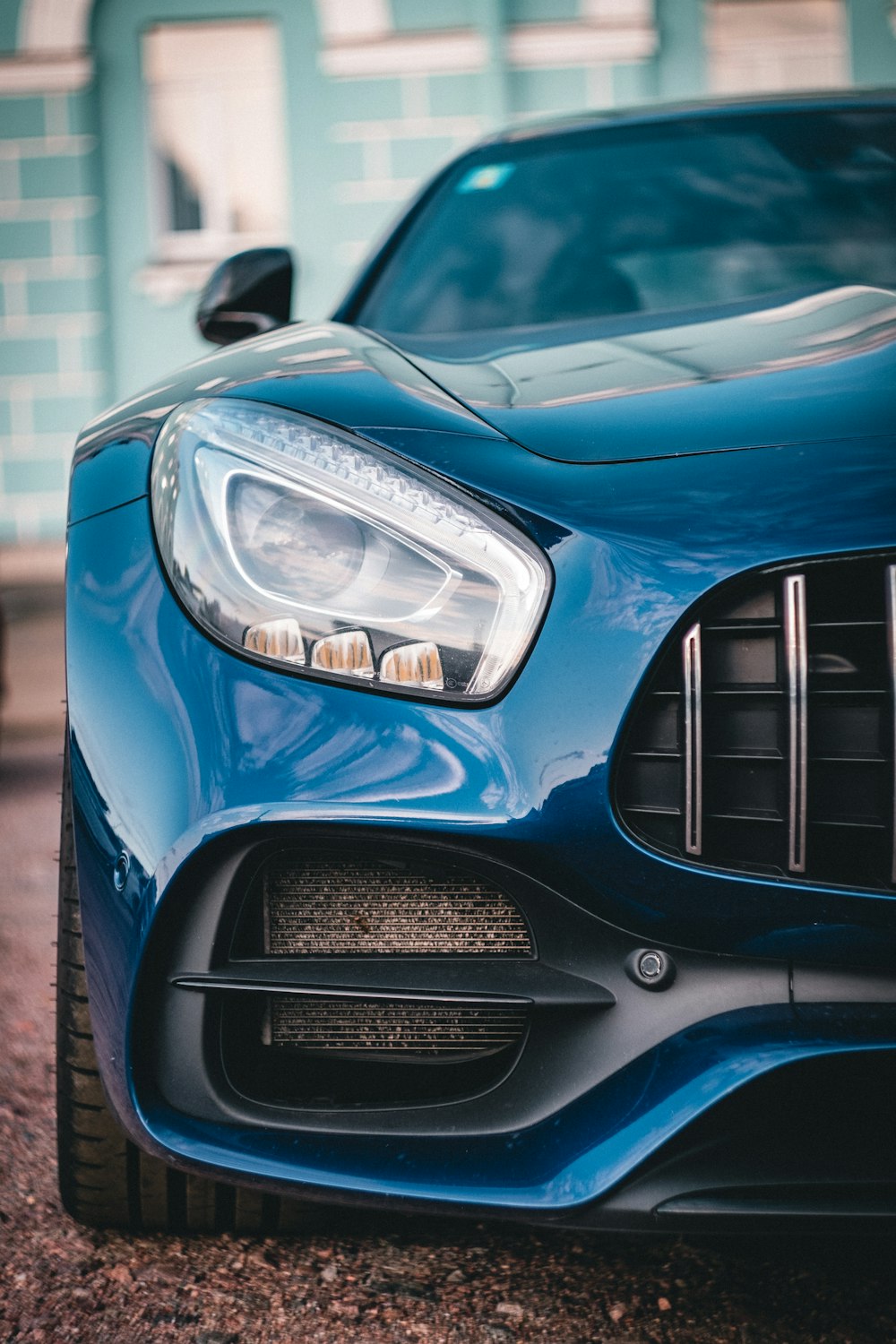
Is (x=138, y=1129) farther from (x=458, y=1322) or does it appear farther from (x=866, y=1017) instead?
(x=866, y=1017)

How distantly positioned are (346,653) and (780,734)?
381 mm

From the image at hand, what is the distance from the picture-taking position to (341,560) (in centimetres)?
113

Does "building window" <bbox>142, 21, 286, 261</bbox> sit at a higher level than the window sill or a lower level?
higher

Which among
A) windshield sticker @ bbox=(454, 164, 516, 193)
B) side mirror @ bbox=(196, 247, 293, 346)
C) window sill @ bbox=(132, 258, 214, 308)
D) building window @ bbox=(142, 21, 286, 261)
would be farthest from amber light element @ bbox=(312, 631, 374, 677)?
building window @ bbox=(142, 21, 286, 261)

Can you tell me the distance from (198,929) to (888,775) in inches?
24.0

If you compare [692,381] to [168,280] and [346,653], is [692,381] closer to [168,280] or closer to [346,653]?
[346,653]

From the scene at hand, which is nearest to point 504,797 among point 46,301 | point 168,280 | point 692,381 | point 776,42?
point 692,381

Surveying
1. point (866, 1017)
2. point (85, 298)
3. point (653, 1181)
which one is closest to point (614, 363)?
point (866, 1017)

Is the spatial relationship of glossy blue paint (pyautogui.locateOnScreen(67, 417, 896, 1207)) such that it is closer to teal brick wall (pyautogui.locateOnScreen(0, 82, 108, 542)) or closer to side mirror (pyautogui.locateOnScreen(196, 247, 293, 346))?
side mirror (pyautogui.locateOnScreen(196, 247, 293, 346))

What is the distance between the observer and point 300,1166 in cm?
108

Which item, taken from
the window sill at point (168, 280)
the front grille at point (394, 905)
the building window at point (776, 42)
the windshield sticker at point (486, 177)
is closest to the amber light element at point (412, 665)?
the front grille at point (394, 905)

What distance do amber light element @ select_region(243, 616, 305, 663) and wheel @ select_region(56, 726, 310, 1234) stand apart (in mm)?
263

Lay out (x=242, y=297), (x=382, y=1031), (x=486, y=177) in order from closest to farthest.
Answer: (x=382, y=1031), (x=242, y=297), (x=486, y=177)

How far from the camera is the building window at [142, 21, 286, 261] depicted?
8711 mm
